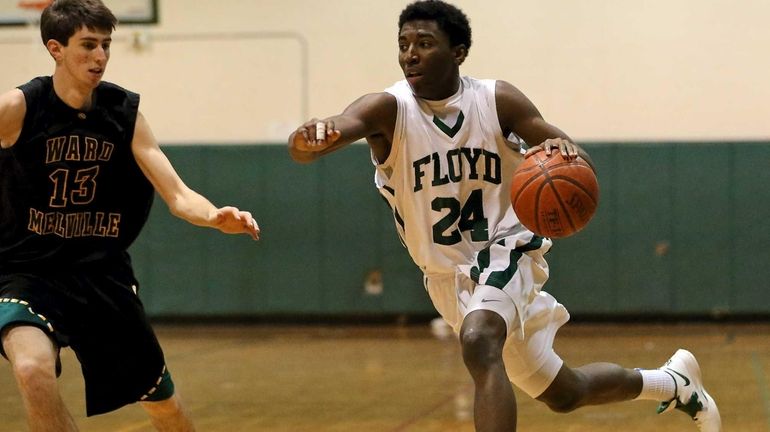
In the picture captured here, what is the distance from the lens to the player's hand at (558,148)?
431 centimetres

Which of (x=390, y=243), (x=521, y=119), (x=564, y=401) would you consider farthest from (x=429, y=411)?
(x=390, y=243)

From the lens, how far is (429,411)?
21.9 ft

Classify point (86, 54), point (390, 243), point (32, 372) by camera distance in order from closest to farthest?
point (32, 372) → point (86, 54) → point (390, 243)

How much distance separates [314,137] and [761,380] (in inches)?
200

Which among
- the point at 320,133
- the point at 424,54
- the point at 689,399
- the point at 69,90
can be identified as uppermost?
the point at 424,54

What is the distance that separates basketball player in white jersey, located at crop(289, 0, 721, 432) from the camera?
4.56 meters

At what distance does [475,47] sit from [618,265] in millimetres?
2879

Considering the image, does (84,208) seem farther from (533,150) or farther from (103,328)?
(533,150)

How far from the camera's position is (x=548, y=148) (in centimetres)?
430

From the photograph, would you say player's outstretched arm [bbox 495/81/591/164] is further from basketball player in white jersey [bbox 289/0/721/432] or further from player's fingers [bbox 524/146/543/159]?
player's fingers [bbox 524/146/543/159]

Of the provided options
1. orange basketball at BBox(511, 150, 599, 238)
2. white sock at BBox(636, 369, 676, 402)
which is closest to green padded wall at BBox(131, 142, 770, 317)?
white sock at BBox(636, 369, 676, 402)

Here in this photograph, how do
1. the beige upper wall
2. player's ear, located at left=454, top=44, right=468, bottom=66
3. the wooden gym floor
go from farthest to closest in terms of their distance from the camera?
the beige upper wall
the wooden gym floor
player's ear, located at left=454, top=44, right=468, bottom=66

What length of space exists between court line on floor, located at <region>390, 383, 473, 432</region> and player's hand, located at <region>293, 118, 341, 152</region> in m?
2.35

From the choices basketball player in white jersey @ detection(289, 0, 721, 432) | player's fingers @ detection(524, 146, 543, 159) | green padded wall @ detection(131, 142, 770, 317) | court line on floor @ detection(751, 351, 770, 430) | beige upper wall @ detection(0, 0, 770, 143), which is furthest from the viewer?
beige upper wall @ detection(0, 0, 770, 143)
